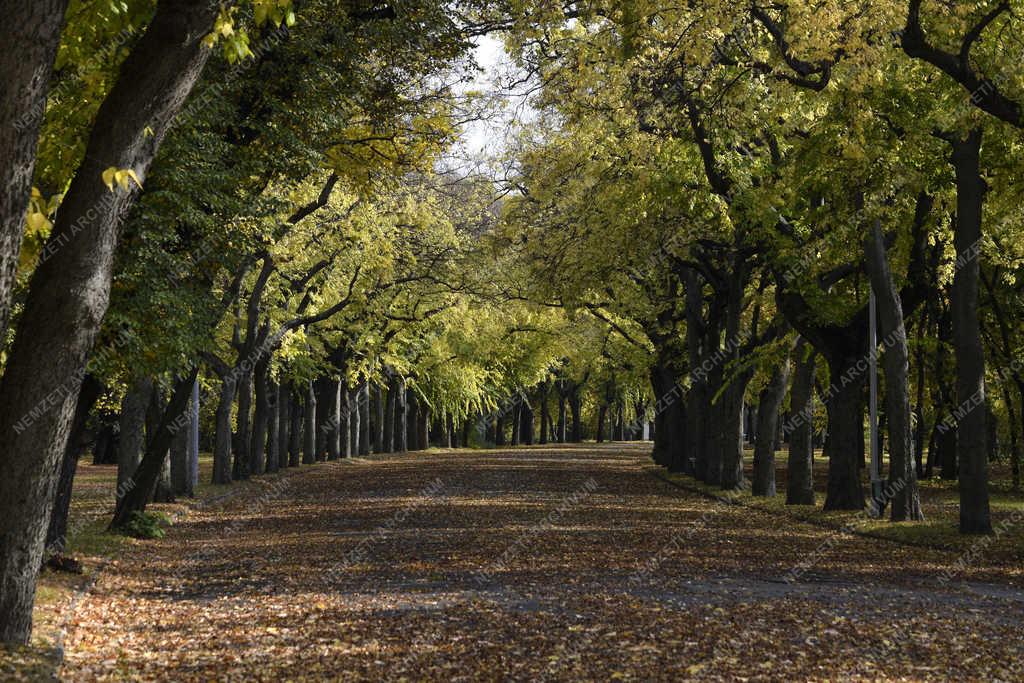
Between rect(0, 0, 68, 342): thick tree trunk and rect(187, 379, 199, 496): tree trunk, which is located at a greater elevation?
rect(0, 0, 68, 342): thick tree trunk

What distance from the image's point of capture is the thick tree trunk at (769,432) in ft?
92.1

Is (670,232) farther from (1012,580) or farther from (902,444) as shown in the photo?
(1012,580)

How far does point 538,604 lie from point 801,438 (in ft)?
51.1

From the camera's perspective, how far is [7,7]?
629cm

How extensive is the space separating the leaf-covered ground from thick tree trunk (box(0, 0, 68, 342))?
12.2ft

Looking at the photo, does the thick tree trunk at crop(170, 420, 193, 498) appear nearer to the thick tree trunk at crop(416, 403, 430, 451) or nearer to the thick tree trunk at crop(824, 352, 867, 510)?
the thick tree trunk at crop(824, 352, 867, 510)

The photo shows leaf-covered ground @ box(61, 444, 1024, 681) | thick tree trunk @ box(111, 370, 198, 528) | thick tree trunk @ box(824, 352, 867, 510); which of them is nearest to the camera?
leaf-covered ground @ box(61, 444, 1024, 681)

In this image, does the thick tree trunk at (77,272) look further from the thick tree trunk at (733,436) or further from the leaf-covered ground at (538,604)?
the thick tree trunk at (733,436)

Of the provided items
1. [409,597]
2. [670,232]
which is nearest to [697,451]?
[670,232]

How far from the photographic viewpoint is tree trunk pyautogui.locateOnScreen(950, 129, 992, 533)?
61.8ft

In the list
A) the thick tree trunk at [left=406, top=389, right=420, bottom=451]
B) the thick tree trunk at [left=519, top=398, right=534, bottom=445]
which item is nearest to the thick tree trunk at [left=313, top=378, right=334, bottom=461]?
the thick tree trunk at [left=406, top=389, right=420, bottom=451]

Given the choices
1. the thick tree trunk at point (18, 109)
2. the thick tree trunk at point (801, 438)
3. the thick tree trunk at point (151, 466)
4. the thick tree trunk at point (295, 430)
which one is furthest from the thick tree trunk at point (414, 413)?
the thick tree trunk at point (18, 109)

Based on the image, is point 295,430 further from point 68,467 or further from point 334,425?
point 68,467

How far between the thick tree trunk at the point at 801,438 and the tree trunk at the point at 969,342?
6.80m
